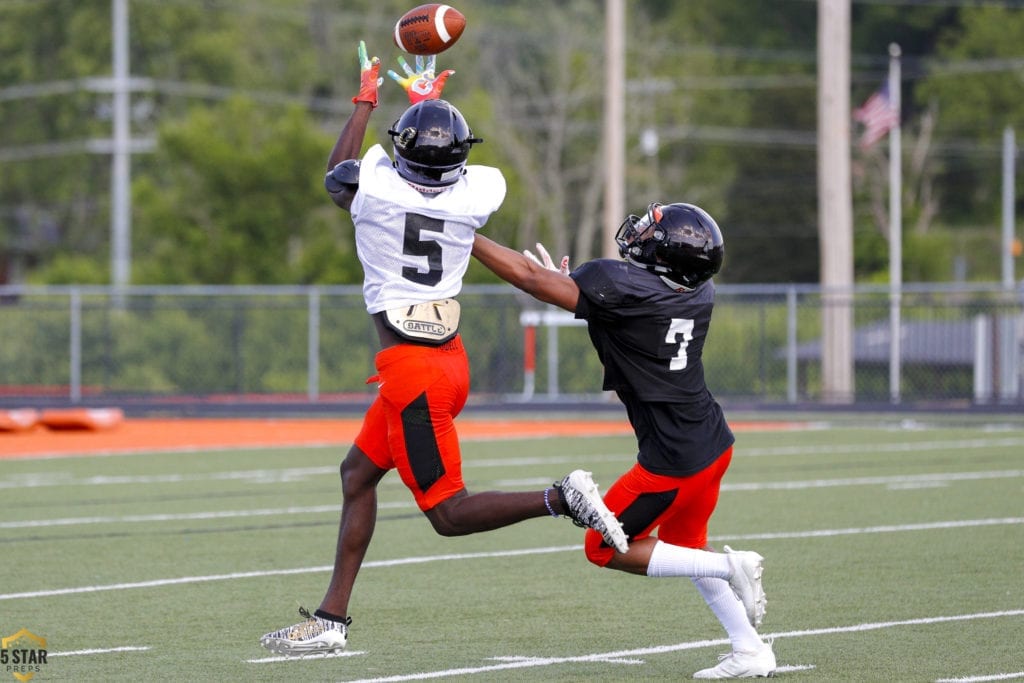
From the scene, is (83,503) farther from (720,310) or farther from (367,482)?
(720,310)

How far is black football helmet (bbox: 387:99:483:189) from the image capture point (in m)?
6.65

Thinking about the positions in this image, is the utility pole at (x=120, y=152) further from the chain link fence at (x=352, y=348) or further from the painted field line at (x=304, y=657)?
the painted field line at (x=304, y=657)

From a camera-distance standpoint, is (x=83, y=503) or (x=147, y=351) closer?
(x=83, y=503)

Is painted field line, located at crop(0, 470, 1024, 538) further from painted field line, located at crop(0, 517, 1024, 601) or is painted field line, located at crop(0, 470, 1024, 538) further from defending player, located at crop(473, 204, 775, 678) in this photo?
defending player, located at crop(473, 204, 775, 678)

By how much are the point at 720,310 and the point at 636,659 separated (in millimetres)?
18682

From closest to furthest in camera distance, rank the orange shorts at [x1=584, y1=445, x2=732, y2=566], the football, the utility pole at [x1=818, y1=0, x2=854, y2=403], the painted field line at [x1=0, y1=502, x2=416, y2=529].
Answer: the orange shorts at [x1=584, y1=445, x2=732, y2=566]
the football
the painted field line at [x1=0, y1=502, x2=416, y2=529]
the utility pole at [x1=818, y1=0, x2=854, y2=403]

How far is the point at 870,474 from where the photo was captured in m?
14.6

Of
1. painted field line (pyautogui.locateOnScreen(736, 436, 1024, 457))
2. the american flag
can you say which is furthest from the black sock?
the american flag

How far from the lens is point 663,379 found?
21.3 feet

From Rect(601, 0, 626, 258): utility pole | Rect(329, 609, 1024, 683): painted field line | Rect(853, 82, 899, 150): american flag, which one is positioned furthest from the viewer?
Rect(853, 82, 899, 150): american flag

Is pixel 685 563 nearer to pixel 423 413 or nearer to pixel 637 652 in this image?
pixel 637 652

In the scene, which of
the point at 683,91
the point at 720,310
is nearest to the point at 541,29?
the point at 683,91

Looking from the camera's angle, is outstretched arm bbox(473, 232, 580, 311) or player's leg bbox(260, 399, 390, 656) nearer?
outstretched arm bbox(473, 232, 580, 311)

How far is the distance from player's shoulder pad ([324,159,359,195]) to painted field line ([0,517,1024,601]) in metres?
3.08
